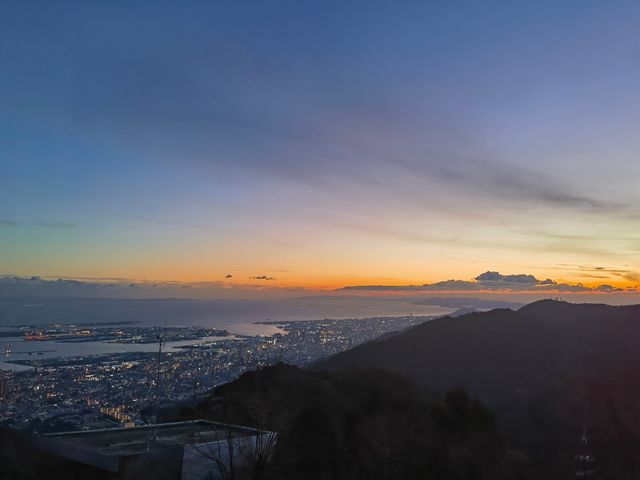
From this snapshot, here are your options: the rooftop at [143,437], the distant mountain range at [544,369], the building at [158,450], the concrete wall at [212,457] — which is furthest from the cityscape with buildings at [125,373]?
the distant mountain range at [544,369]

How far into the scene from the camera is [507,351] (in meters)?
46.0

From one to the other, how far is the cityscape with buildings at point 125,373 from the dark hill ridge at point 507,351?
447 inches

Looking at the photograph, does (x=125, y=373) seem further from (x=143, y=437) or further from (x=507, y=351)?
(x=507, y=351)

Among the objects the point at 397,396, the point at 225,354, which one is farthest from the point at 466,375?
the point at 225,354

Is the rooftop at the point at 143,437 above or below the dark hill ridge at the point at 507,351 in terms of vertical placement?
above

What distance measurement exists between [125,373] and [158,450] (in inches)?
1170

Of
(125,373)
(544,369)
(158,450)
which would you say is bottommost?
(125,373)

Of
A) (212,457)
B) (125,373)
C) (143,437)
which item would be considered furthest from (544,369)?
(143,437)

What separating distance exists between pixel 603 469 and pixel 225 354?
136 feet

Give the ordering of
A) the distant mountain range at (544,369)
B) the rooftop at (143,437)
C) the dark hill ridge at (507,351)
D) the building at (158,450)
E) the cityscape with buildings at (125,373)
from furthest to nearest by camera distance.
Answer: the dark hill ridge at (507,351) < the distant mountain range at (544,369) < the cityscape with buildings at (125,373) < the rooftop at (143,437) < the building at (158,450)

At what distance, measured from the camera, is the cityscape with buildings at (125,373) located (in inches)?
943

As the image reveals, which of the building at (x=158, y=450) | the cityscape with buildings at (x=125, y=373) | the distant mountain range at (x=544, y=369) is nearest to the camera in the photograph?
the building at (x=158, y=450)

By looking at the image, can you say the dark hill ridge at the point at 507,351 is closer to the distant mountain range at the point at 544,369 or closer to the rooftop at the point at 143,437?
the distant mountain range at the point at 544,369

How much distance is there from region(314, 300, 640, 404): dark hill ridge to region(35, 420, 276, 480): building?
25057 millimetres
